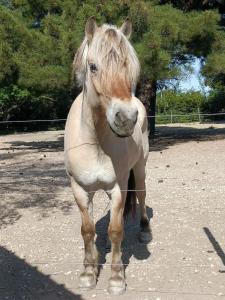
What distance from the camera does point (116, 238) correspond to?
143 inches

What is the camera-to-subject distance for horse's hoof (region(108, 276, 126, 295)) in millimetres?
3453

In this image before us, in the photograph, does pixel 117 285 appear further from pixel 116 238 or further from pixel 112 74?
pixel 112 74

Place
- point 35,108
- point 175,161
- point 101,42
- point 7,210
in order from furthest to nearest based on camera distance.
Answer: point 35,108 < point 175,161 < point 7,210 < point 101,42

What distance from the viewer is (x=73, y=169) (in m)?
3.49

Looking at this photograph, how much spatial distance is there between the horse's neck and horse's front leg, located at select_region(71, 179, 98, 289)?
1.35 feet

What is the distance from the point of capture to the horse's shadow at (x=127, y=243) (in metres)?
4.24

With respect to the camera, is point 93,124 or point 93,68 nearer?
point 93,68

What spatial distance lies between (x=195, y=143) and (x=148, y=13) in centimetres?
447

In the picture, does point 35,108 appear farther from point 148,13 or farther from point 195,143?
point 148,13

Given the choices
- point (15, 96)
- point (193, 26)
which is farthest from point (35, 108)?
point (193, 26)

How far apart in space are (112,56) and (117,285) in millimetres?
1711

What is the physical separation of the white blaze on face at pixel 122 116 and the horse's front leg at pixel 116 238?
31.8 inches

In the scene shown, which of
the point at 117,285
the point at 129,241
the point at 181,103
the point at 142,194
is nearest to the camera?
the point at 117,285

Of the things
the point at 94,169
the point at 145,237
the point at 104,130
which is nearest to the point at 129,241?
the point at 145,237
